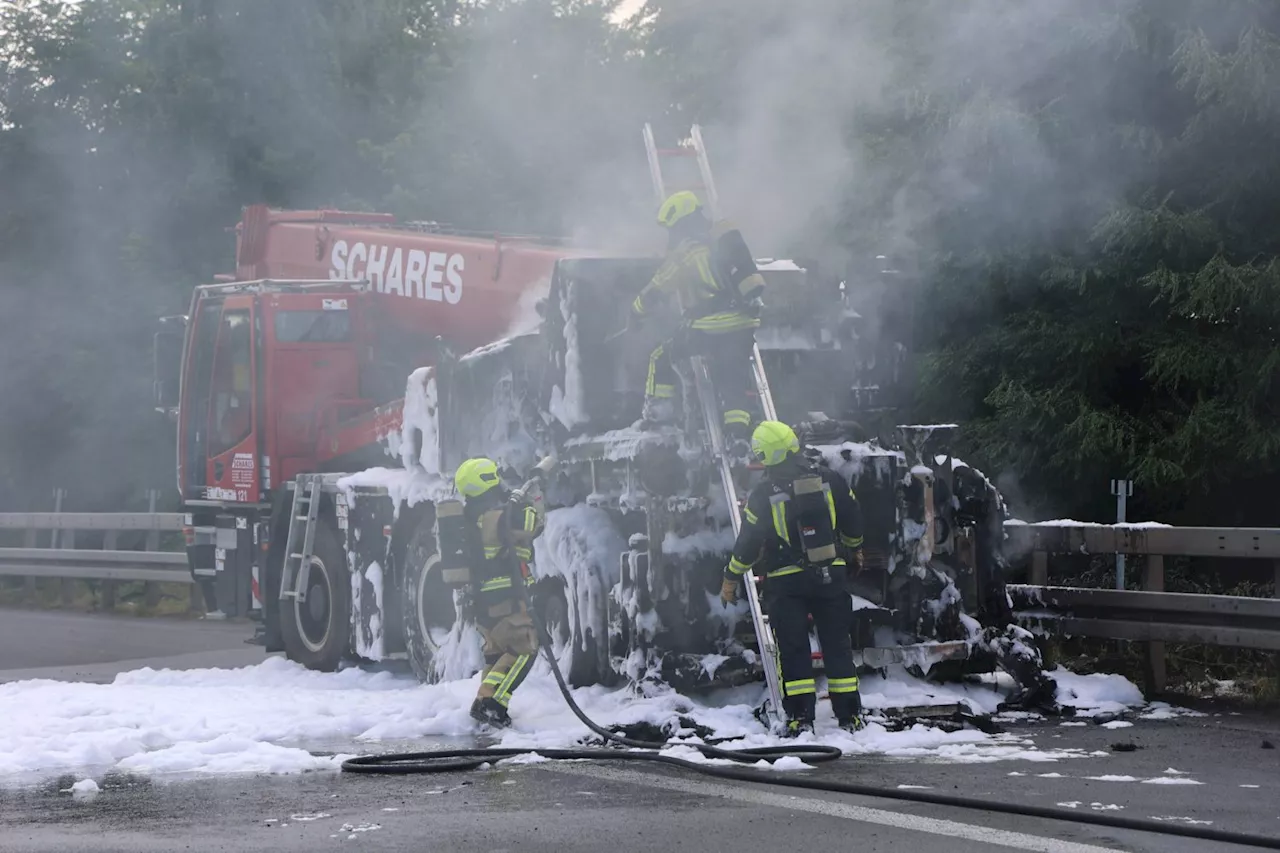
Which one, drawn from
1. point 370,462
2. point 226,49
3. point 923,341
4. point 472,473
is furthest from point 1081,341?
point 226,49

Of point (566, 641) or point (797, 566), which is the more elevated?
point (797, 566)

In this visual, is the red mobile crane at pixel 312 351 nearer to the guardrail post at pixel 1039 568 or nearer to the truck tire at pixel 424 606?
the truck tire at pixel 424 606

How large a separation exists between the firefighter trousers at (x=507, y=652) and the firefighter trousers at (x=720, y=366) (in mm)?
1440

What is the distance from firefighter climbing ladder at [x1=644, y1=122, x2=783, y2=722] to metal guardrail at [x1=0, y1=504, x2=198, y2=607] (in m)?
8.01

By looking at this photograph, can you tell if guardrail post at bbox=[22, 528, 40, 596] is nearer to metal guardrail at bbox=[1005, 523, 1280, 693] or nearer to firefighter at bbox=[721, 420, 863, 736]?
metal guardrail at bbox=[1005, 523, 1280, 693]

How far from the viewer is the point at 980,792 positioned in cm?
691

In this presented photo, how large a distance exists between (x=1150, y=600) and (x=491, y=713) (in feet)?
12.3

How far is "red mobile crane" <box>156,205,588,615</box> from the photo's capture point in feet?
41.8

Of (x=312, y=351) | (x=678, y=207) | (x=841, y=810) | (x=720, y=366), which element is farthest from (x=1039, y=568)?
(x=312, y=351)

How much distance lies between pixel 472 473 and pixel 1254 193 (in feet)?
24.5

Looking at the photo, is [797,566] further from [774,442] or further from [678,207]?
[678,207]

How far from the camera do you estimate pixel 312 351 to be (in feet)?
44.4

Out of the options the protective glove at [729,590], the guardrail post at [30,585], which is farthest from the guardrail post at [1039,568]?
the guardrail post at [30,585]

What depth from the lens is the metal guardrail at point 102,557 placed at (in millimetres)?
18609
